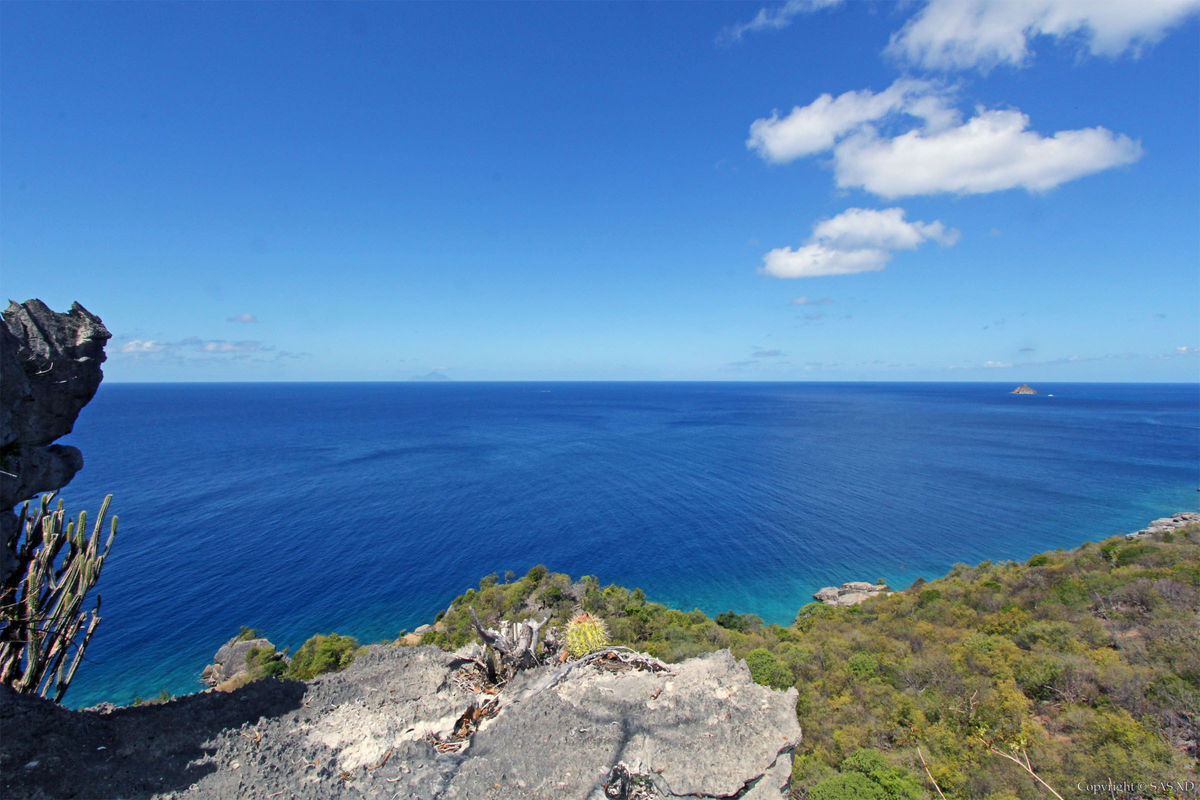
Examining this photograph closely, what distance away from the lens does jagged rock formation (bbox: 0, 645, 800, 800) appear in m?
8.43

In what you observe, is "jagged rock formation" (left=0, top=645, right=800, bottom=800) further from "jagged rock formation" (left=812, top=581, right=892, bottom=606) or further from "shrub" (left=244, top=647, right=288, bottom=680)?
"jagged rock formation" (left=812, top=581, right=892, bottom=606)

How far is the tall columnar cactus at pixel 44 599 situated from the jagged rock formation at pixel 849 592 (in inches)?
1616

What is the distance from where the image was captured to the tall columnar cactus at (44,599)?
995 cm

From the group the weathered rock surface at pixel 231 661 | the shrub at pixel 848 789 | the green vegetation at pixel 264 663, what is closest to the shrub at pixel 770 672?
the shrub at pixel 848 789

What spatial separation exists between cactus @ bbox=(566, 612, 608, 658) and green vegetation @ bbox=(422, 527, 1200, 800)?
6.47 meters

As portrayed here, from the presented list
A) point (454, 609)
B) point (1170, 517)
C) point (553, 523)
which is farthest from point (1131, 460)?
point (454, 609)

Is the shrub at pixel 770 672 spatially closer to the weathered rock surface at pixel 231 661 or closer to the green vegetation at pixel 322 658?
the green vegetation at pixel 322 658

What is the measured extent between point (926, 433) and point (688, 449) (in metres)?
64.7

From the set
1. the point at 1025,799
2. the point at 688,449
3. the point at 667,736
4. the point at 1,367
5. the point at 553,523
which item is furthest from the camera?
the point at 688,449

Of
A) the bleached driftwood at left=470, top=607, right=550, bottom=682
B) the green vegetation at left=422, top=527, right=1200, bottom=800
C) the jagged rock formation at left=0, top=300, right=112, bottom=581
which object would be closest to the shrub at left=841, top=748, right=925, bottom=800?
the green vegetation at left=422, top=527, right=1200, bottom=800

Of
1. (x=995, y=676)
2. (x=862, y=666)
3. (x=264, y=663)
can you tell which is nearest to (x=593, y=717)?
(x=862, y=666)

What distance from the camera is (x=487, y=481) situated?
7262cm

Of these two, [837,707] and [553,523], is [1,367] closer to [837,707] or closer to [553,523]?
[837,707]

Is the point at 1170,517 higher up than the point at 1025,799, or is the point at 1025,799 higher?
the point at 1025,799
